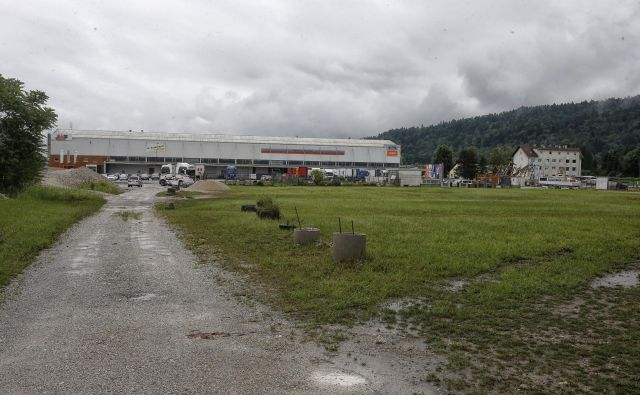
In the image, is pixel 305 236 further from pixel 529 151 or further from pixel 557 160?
pixel 557 160

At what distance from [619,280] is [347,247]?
596 centimetres

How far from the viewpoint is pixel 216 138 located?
12625 centimetres

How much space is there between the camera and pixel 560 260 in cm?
1258

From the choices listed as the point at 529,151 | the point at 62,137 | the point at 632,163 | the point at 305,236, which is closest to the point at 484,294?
the point at 305,236

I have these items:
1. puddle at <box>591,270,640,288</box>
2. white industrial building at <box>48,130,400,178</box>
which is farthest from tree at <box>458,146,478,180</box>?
puddle at <box>591,270,640,288</box>

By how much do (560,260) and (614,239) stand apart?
5290 millimetres

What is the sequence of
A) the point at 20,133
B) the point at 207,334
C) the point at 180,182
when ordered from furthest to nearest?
1. the point at 180,182
2. the point at 20,133
3. the point at 207,334

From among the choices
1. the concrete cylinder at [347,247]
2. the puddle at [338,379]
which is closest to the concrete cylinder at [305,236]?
the concrete cylinder at [347,247]

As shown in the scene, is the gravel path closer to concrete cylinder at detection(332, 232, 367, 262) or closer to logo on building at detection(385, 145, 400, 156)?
concrete cylinder at detection(332, 232, 367, 262)

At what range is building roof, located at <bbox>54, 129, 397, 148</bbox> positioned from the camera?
11875cm

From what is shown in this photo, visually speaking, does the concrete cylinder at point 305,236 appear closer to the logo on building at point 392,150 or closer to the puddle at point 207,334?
the puddle at point 207,334

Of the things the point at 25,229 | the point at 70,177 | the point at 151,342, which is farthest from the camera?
the point at 70,177

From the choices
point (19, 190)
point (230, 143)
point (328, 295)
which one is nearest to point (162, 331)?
point (328, 295)

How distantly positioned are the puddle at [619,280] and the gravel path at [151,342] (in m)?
6.75
